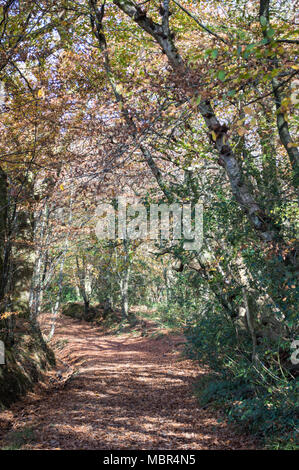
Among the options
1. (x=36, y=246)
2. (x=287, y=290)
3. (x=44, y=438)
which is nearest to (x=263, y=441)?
(x=287, y=290)

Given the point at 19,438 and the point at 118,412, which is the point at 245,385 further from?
the point at 19,438

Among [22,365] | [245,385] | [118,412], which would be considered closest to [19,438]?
[118,412]

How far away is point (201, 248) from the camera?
616 cm

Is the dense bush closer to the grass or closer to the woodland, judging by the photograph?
the woodland

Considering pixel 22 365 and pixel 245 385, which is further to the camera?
pixel 22 365

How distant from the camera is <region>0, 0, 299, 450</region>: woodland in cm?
415

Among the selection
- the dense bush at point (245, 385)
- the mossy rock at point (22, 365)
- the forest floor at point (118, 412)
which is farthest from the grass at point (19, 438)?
the dense bush at point (245, 385)

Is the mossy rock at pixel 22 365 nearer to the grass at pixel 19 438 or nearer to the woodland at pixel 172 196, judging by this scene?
the woodland at pixel 172 196

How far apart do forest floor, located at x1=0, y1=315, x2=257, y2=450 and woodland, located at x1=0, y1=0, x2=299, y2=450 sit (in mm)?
37

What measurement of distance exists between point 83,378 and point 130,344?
6.05 m

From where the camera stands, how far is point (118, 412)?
19.4 ft

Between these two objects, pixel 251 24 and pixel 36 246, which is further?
pixel 36 246

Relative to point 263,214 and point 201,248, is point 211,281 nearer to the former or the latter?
point 201,248

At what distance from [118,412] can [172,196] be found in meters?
3.96
